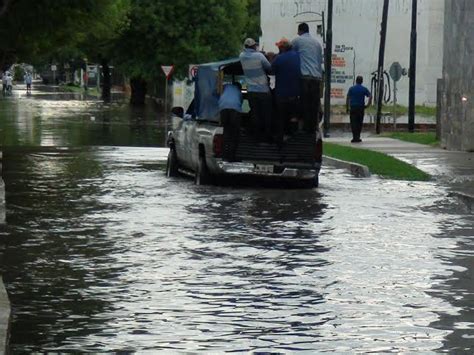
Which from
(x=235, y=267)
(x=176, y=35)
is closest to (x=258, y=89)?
(x=235, y=267)

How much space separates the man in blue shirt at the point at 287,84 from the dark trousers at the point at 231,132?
0.74m

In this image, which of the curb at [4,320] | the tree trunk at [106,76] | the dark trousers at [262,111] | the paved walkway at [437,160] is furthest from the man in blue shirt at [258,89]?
the tree trunk at [106,76]

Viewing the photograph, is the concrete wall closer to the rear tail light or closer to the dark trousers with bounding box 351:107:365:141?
the dark trousers with bounding box 351:107:365:141

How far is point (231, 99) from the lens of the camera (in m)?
20.7

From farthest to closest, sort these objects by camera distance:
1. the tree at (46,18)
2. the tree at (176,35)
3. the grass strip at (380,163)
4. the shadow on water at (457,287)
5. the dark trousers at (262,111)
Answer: the tree at (176,35), the tree at (46,18), the grass strip at (380,163), the dark trousers at (262,111), the shadow on water at (457,287)

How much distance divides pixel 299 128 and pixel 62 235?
7.17 metres

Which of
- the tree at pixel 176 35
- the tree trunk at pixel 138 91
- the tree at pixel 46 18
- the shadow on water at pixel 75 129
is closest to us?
the tree at pixel 46 18

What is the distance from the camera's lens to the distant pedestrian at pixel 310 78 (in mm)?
20859

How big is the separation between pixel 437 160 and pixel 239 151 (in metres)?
7.98

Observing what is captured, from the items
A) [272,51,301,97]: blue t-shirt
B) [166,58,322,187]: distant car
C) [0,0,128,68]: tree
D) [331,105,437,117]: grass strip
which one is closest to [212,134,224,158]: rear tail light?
[166,58,322,187]: distant car

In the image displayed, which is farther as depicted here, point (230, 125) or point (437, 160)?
point (437, 160)

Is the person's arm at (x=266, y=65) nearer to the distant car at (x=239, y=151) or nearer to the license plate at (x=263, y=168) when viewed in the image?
the distant car at (x=239, y=151)

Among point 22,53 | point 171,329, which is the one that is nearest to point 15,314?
point 171,329

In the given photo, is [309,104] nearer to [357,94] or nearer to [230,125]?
[230,125]
